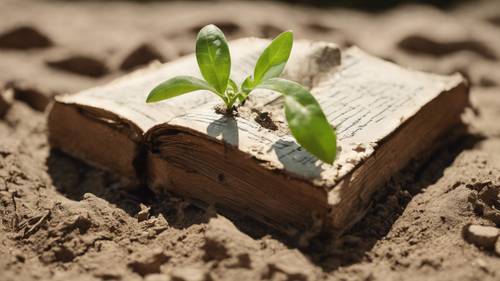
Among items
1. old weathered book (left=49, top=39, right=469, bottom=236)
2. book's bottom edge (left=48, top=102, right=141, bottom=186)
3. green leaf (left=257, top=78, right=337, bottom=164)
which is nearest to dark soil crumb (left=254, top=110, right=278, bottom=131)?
old weathered book (left=49, top=39, right=469, bottom=236)

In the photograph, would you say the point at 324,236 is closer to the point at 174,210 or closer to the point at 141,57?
the point at 174,210

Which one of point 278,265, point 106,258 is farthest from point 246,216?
point 106,258

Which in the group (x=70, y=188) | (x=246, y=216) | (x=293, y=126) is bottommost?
(x=70, y=188)

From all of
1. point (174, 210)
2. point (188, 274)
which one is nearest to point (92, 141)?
point (174, 210)

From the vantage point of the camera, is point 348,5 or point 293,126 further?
point 348,5

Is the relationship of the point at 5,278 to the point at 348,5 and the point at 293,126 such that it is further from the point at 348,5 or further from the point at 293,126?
the point at 348,5

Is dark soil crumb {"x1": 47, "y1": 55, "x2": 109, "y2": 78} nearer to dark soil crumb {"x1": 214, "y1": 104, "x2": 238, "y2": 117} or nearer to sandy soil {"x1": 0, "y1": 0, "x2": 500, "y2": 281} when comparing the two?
sandy soil {"x1": 0, "y1": 0, "x2": 500, "y2": 281}
